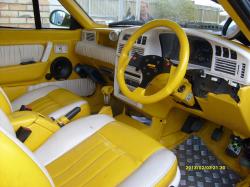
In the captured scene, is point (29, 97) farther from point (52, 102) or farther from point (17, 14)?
point (17, 14)

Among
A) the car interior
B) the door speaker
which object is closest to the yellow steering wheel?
the car interior

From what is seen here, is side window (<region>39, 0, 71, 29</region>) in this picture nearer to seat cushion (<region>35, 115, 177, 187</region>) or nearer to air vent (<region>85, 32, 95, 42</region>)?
air vent (<region>85, 32, 95, 42</region>)

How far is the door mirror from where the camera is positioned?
273cm

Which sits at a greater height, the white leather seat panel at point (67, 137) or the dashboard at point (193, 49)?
the dashboard at point (193, 49)

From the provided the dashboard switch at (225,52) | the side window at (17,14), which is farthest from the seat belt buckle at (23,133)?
the side window at (17,14)

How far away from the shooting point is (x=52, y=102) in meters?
2.27

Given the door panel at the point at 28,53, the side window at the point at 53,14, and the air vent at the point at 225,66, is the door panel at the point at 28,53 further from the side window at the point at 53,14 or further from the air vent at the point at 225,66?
the air vent at the point at 225,66

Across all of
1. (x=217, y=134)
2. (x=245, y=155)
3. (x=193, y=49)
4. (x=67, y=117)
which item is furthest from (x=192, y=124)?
(x=67, y=117)

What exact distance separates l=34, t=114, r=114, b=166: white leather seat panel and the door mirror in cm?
132

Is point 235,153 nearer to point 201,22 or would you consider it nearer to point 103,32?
point 201,22

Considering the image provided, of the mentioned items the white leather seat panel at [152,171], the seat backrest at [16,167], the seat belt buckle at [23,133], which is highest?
the seat backrest at [16,167]

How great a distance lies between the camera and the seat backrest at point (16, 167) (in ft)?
2.56

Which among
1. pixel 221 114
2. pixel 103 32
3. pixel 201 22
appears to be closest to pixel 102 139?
pixel 221 114

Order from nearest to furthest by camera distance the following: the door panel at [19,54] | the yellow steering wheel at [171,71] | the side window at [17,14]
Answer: the yellow steering wheel at [171,71], the side window at [17,14], the door panel at [19,54]
